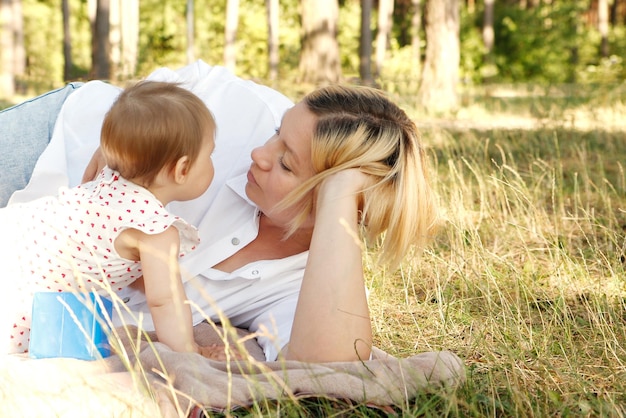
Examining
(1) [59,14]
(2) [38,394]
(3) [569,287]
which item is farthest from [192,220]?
(1) [59,14]

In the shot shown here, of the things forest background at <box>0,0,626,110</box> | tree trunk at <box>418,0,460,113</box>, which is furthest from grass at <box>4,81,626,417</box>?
forest background at <box>0,0,626,110</box>

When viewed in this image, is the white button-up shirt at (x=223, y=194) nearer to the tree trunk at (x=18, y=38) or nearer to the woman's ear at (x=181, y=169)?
the woman's ear at (x=181, y=169)

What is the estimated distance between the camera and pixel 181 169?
2459 millimetres

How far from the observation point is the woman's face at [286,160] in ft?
8.63

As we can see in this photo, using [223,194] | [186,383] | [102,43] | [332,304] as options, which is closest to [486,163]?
[223,194]

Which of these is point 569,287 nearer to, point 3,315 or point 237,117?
point 237,117

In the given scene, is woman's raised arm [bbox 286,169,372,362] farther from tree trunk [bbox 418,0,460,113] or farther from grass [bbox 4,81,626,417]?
tree trunk [bbox 418,0,460,113]

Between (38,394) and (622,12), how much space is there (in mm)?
37264

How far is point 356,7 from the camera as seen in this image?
31.3m

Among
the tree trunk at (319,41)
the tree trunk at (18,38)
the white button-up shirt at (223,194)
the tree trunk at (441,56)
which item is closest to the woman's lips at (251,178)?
the white button-up shirt at (223,194)

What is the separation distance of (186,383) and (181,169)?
693 millimetres

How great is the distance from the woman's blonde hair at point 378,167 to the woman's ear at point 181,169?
0.35 metres

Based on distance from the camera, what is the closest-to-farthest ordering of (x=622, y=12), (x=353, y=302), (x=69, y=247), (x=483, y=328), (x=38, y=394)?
(x=38, y=394) < (x=353, y=302) < (x=69, y=247) < (x=483, y=328) < (x=622, y=12)

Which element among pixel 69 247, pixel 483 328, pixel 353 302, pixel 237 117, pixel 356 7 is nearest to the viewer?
pixel 353 302
